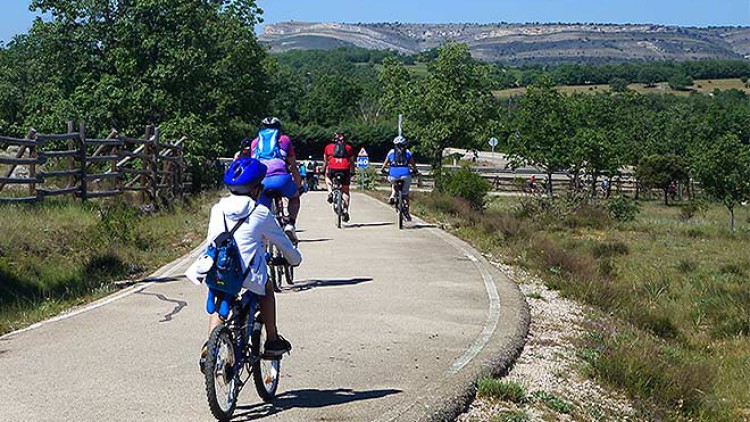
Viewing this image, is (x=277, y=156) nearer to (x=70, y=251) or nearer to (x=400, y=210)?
(x=70, y=251)

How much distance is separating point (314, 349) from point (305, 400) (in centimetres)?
167

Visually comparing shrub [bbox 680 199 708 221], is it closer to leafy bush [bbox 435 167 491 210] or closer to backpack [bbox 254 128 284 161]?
leafy bush [bbox 435 167 491 210]

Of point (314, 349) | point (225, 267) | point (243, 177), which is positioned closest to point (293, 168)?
point (314, 349)

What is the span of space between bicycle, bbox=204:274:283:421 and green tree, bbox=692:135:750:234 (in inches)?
1986

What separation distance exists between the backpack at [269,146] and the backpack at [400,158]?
26.5 feet

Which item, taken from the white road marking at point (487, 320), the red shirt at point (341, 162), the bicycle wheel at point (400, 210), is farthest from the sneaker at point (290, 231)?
the bicycle wheel at point (400, 210)

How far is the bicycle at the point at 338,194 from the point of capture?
1847cm

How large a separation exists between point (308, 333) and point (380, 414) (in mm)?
2732

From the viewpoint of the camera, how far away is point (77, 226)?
53.1ft

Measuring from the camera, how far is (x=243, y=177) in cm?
671

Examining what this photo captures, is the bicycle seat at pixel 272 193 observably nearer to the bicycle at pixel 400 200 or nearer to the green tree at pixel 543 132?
the bicycle at pixel 400 200

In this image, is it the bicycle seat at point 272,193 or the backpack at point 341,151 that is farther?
the backpack at point 341,151

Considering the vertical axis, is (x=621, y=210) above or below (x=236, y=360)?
below

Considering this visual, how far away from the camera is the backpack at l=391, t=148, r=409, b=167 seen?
20.0 m
